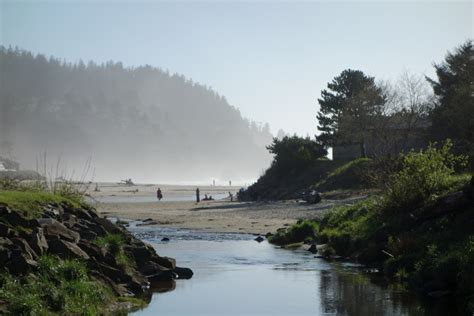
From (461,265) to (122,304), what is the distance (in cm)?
977

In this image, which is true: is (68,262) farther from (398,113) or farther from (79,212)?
(398,113)

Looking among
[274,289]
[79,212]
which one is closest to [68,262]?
[79,212]

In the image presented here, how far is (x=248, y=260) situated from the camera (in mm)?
28016

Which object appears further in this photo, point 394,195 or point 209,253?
point 209,253

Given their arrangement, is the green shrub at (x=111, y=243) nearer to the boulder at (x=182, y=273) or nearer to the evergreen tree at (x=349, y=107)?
the boulder at (x=182, y=273)

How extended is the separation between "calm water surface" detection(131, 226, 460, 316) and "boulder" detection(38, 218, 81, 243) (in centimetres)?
310

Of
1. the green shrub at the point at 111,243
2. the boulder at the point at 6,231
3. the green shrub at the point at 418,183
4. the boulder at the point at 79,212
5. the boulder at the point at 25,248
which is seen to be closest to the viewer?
the boulder at the point at 25,248

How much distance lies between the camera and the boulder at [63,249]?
17156 mm

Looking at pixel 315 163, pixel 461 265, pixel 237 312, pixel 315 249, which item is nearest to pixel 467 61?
pixel 315 163

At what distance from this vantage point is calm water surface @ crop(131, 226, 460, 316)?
1748 centimetres

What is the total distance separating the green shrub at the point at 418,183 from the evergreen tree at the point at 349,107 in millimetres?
44542

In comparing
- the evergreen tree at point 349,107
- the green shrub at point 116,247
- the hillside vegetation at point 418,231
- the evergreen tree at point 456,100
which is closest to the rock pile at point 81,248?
the green shrub at point 116,247

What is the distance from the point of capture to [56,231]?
18.5 meters

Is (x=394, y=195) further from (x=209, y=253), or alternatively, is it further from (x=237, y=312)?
(x=237, y=312)
